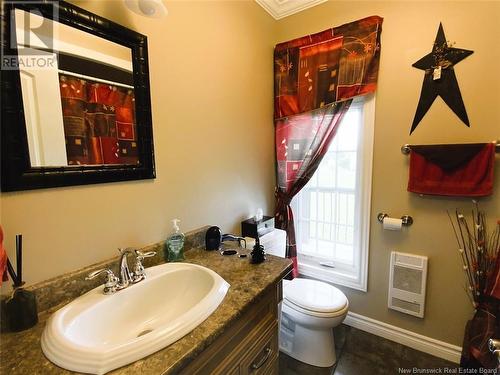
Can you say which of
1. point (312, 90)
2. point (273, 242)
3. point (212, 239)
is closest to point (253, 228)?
point (273, 242)

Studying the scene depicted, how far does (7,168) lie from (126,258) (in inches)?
18.8

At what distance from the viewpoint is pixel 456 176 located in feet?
4.60

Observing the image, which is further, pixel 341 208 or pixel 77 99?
pixel 341 208

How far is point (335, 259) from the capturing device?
202cm

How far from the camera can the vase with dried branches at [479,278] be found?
4.03ft

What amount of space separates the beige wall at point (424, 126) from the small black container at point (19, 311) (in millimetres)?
1890

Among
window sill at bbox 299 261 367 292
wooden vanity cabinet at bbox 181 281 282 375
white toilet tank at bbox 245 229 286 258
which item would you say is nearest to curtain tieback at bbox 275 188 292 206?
white toilet tank at bbox 245 229 286 258

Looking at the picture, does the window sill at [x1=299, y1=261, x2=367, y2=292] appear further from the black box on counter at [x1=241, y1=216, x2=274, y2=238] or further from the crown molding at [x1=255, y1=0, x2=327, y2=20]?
the crown molding at [x1=255, y1=0, x2=327, y2=20]

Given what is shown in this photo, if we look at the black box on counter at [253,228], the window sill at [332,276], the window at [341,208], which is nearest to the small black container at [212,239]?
the black box on counter at [253,228]

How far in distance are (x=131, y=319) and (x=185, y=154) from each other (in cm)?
80

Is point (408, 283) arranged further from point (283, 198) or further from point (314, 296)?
point (283, 198)

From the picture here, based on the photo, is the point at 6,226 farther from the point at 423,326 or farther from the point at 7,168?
the point at 423,326

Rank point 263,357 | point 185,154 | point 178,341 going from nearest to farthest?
point 178,341
point 263,357
point 185,154

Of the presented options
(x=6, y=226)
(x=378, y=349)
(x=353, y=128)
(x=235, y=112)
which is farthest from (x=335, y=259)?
(x=6, y=226)
